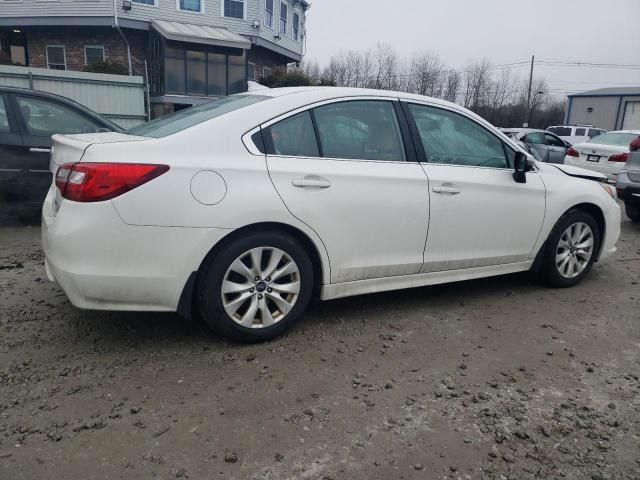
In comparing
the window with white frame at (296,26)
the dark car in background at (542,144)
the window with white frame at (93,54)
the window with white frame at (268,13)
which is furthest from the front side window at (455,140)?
the window with white frame at (296,26)

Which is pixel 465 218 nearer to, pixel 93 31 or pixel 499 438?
pixel 499 438

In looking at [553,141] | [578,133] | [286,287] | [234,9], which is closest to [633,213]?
Result: [286,287]

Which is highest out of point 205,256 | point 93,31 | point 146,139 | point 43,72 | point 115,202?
point 93,31

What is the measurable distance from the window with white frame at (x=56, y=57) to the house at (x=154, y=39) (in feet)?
0.14

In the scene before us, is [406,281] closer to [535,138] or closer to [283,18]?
[535,138]

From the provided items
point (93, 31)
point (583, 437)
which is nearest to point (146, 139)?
point (583, 437)

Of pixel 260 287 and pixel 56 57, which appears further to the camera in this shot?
pixel 56 57

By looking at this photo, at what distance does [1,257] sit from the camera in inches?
195

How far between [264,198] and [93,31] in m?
22.8

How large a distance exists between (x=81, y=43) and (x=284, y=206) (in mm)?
23125

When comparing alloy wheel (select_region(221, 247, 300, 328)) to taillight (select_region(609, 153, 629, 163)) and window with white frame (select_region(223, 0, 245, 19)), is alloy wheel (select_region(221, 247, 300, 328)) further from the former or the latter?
window with white frame (select_region(223, 0, 245, 19))

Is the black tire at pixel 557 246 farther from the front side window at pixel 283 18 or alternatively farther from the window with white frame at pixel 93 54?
the front side window at pixel 283 18

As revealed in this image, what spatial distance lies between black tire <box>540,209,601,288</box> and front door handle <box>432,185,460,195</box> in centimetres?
124

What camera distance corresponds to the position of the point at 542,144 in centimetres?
1748
